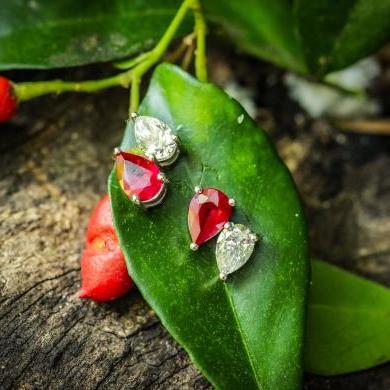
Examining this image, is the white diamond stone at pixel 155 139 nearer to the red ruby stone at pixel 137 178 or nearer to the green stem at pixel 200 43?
the red ruby stone at pixel 137 178

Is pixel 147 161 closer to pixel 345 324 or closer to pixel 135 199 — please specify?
pixel 135 199

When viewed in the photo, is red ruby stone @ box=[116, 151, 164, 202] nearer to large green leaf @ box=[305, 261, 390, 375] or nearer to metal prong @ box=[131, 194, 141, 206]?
metal prong @ box=[131, 194, 141, 206]

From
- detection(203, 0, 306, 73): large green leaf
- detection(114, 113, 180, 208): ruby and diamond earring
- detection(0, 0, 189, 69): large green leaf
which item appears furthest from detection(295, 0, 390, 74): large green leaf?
detection(114, 113, 180, 208): ruby and diamond earring

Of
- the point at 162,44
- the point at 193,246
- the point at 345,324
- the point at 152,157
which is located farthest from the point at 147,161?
the point at 345,324

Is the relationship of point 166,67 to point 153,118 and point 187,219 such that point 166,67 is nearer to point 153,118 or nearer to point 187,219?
point 153,118

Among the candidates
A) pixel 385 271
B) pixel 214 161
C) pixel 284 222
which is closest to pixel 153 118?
pixel 214 161

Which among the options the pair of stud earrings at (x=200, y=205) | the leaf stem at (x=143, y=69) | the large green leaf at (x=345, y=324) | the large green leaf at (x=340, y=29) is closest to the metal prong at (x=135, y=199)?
the pair of stud earrings at (x=200, y=205)
